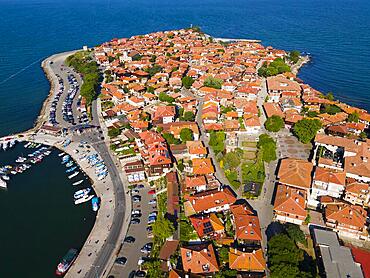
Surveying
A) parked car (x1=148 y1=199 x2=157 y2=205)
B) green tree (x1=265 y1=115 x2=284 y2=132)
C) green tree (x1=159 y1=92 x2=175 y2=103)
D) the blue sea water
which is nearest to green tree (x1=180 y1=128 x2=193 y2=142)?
green tree (x1=265 y1=115 x2=284 y2=132)

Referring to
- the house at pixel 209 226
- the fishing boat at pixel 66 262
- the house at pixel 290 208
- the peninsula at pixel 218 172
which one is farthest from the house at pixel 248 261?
the fishing boat at pixel 66 262

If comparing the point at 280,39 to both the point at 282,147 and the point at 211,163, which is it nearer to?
the point at 282,147

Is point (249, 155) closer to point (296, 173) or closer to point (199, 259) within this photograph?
point (296, 173)

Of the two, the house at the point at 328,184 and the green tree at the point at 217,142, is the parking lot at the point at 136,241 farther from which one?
the house at the point at 328,184

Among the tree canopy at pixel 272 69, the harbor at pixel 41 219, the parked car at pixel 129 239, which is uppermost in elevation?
the tree canopy at pixel 272 69

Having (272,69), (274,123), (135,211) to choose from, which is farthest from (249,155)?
(272,69)
